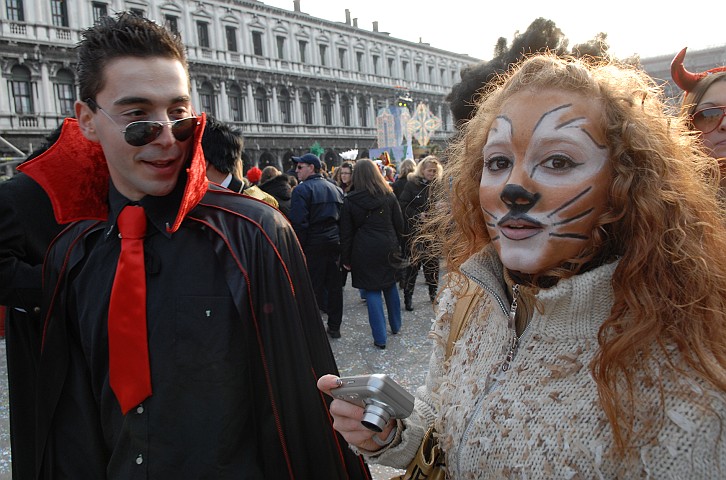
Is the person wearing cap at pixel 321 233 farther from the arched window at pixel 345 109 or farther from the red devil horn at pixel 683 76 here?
the arched window at pixel 345 109

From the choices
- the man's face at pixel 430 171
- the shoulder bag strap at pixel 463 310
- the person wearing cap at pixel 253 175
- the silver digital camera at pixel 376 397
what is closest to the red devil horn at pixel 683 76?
the shoulder bag strap at pixel 463 310

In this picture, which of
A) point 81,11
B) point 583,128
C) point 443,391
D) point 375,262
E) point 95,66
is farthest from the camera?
point 81,11

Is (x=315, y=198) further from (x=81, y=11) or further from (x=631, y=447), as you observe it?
(x=81, y=11)

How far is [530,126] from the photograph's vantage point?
112 centimetres

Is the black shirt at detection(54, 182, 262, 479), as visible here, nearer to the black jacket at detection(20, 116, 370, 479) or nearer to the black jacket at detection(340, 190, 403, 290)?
the black jacket at detection(20, 116, 370, 479)

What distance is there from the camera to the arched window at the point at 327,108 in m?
35.8

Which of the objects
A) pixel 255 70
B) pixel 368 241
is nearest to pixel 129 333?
pixel 368 241

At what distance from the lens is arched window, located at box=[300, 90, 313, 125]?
3428 cm

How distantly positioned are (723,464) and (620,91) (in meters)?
0.75

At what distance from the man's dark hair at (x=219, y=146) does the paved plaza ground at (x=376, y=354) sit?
6.25 feet

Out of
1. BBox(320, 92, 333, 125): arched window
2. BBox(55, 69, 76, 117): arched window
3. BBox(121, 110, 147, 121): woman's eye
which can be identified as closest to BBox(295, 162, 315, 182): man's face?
BBox(121, 110, 147, 121): woman's eye

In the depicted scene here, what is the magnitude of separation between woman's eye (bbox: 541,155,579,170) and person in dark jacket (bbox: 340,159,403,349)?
3998 millimetres

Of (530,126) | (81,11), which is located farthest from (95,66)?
(81,11)

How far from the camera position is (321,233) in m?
5.45
